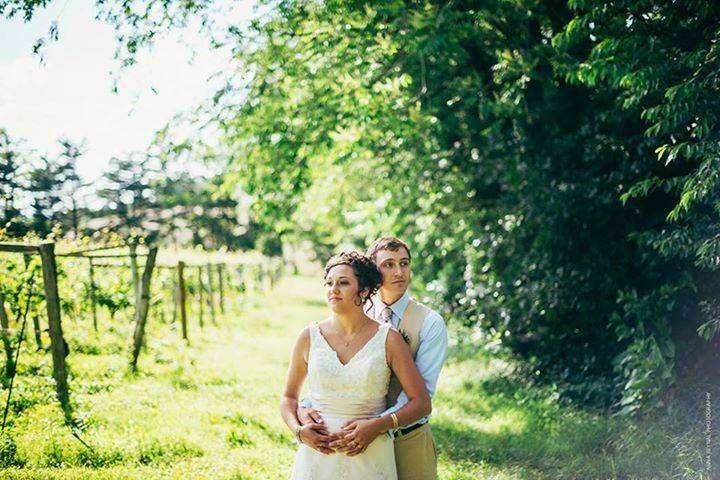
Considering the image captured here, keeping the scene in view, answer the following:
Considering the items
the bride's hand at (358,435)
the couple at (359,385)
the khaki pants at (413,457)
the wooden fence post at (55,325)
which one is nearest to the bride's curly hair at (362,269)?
the couple at (359,385)

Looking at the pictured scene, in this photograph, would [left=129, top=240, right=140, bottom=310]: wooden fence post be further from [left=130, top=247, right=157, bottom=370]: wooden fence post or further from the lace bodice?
the lace bodice

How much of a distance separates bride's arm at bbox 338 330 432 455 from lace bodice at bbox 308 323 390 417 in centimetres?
6

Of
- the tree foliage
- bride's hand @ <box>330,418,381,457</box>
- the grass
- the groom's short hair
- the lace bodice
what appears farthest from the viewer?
the tree foliage

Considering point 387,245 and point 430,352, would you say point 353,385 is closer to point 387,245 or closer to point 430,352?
point 430,352

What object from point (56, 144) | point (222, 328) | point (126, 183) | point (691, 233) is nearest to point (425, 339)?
point (691, 233)

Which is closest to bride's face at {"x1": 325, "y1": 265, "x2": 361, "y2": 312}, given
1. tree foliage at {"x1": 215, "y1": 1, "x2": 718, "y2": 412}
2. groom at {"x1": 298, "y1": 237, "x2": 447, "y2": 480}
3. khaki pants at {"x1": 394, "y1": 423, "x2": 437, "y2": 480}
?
groom at {"x1": 298, "y1": 237, "x2": 447, "y2": 480}

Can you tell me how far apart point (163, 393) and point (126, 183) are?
4145mm

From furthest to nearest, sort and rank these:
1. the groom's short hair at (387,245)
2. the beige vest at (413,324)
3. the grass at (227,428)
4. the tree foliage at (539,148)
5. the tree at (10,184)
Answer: the tree at (10,184)
the tree foliage at (539,148)
the grass at (227,428)
the groom's short hair at (387,245)
the beige vest at (413,324)

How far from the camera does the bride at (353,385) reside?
3492 millimetres

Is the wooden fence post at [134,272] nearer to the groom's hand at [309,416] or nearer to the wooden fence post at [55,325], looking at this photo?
the wooden fence post at [55,325]

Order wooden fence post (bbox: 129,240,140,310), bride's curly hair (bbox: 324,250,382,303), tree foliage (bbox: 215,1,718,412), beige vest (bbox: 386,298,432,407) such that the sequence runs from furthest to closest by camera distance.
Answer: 1. wooden fence post (bbox: 129,240,140,310)
2. tree foliage (bbox: 215,1,718,412)
3. beige vest (bbox: 386,298,432,407)
4. bride's curly hair (bbox: 324,250,382,303)

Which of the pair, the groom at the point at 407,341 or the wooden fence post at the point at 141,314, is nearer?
the groom at the point at 407,341

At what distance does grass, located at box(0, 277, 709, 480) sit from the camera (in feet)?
19.1

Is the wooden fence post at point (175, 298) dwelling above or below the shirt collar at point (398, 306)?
below
